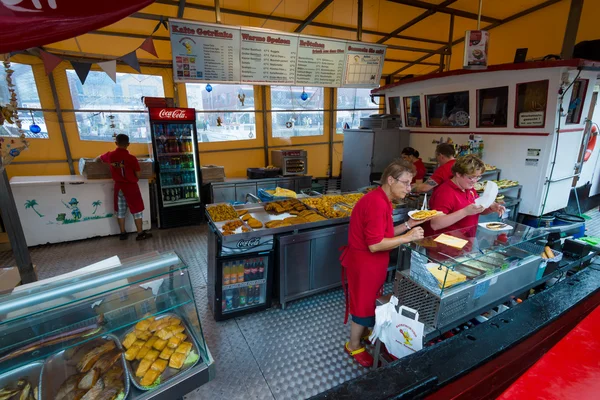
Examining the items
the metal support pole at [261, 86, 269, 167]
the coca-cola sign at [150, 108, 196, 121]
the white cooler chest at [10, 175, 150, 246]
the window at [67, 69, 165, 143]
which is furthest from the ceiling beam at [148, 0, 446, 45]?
the white cooler chest at [10, 175, 150, 246]

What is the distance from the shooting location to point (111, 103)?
6613 mm

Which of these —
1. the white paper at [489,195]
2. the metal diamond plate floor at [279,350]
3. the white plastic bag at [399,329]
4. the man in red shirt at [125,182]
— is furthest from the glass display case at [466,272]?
the man in red shirt at [125,182]

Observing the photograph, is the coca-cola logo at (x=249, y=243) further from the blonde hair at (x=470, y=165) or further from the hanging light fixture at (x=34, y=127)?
the hanging light fixture at (x=34, y=127)

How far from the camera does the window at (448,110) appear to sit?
5281 millimetres

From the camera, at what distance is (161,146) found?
5.97 metres

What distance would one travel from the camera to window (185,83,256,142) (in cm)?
763

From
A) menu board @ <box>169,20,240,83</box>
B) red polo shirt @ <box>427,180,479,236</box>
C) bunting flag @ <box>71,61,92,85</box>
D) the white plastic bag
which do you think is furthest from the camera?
bunting flag @ <box>71,61,92,85</box>

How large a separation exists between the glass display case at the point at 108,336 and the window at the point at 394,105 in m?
6.32

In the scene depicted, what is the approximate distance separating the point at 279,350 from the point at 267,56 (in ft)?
13.9

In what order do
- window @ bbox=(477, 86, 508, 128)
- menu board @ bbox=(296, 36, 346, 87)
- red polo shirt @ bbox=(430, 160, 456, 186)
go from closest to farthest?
red polo shirt @ bbox=(430, 160, 456, 186) < window @ bbox=(477, 86, 508, 128) < menu board @ bbox=(296, 36, 346, 87)

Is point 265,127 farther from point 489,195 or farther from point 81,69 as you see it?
point 489,195

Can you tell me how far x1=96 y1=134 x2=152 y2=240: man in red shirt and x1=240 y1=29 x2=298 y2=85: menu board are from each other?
2692mm

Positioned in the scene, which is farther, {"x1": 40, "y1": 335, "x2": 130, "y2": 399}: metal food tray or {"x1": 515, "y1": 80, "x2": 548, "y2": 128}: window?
{"x1": 515, "y1": 80, "x2": 548, "y2": 128}: window

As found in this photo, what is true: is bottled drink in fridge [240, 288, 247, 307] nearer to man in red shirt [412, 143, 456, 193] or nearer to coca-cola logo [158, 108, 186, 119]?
man in red shirt [412, 143, 456, 193]
